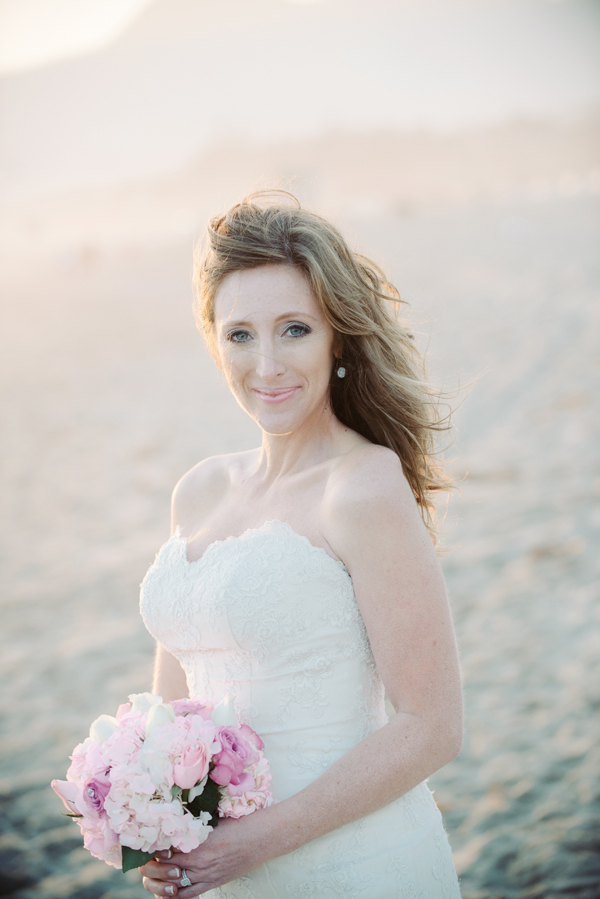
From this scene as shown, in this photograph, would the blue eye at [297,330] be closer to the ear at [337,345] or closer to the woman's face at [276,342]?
the woman's face at [276,342]

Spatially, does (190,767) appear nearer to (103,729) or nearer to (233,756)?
(233,756)

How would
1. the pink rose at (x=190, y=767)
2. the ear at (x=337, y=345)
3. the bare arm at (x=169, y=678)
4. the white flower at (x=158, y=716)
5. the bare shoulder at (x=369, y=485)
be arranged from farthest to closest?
the bare arm at (x=169, y=678)
the ear at (x=337, y=345)
the bare shoulder at (x=369, y=485)
the white flower at (x=158, y=716)
the pink rose at (x=190, y=767)

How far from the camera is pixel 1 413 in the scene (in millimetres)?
15805

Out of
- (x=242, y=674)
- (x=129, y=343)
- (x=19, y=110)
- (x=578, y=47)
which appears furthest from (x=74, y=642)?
(x=578, y=47)

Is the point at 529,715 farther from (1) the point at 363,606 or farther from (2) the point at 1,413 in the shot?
(2) the point at 1,413

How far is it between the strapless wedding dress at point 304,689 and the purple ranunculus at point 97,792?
1.44 feet

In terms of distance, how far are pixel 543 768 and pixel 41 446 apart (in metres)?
11.4

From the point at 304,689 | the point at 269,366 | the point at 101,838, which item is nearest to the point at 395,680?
the point at 304,689

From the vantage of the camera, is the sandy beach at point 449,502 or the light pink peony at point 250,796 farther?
the sandy beach at point 449,502

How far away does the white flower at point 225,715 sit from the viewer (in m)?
1.84

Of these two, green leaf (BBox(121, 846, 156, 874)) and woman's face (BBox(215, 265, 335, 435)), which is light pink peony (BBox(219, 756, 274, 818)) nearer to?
green leaf (BBox(121, 846, 156, 874))

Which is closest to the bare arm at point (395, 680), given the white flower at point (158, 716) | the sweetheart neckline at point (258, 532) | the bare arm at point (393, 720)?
the bare arm at point (393, 720)

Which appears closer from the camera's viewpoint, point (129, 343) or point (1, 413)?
point (1, 413)

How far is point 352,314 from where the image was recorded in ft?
7.17
